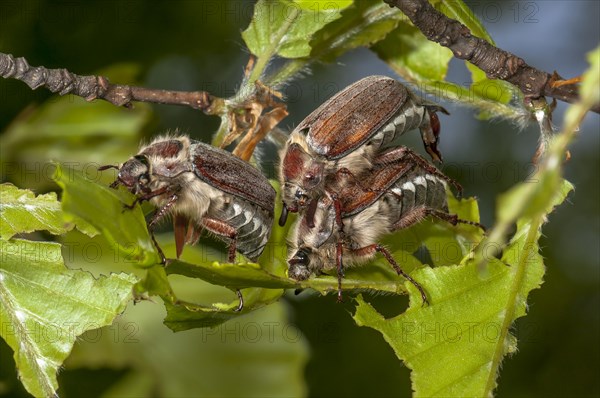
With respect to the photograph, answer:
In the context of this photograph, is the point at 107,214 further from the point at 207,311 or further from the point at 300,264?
the point at 300,264

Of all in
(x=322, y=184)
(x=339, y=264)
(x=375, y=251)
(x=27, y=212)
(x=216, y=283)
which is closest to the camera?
(x=216, y=283)

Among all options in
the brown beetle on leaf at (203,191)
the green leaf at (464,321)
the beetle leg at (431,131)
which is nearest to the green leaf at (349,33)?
the beetle leg at (431,131)

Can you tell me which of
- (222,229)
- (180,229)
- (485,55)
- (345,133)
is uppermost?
(485,55)

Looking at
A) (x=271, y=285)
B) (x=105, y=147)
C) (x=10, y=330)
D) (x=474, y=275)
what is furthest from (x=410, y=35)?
(x=10, y=330)

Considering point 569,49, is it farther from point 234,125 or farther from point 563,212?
point 234,125

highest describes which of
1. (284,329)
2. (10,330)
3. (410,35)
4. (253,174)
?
(410,35)

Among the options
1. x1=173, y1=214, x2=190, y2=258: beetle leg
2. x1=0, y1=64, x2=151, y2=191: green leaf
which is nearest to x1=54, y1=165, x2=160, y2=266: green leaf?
→ x1=173, y1=214, x2=190, y2=258: beetle leg

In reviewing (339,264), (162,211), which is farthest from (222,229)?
(339,264)
